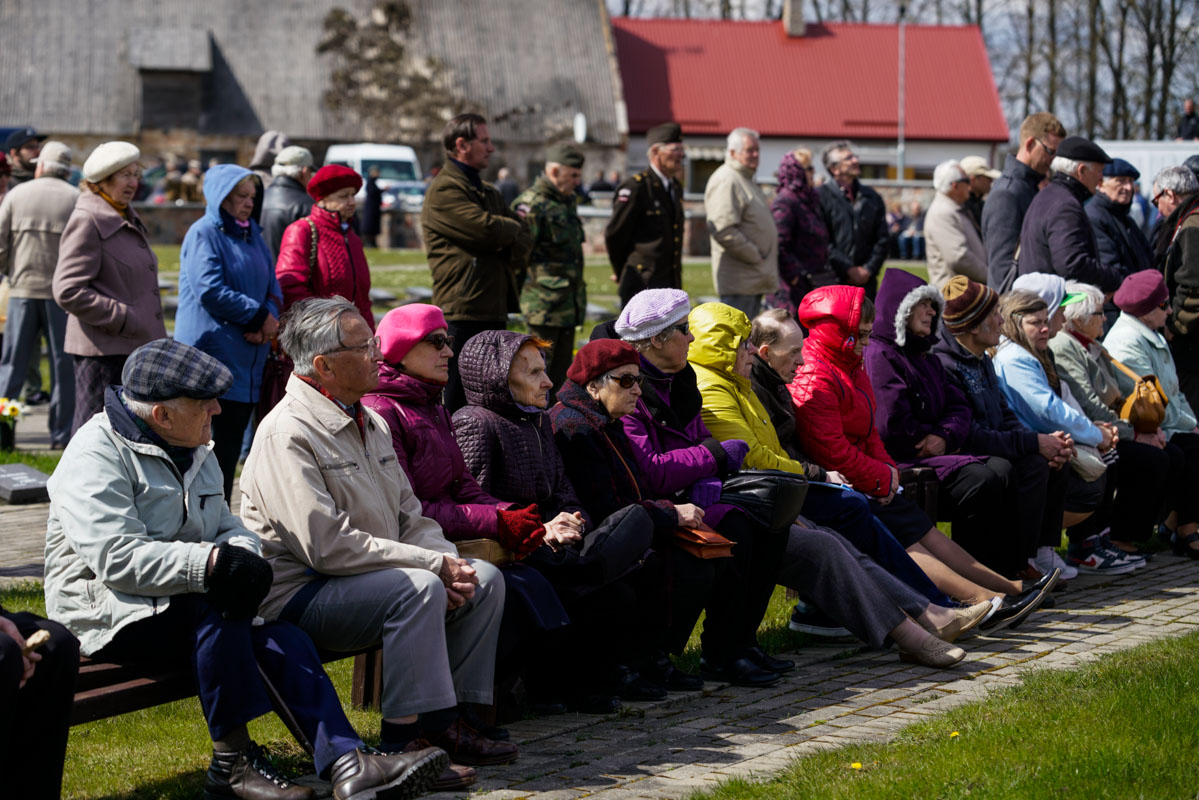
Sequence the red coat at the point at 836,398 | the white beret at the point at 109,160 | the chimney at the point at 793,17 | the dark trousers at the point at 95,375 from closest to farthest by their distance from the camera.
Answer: the red coat at the point at 836,398 → the white beret at the point at 109,160 → the dark trousers at the point at 95,375 → the chimney at the point at 793,17

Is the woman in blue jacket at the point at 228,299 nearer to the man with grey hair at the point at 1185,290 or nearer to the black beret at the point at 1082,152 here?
the black beret at the point at 1082,152

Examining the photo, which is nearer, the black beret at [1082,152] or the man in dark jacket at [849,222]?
the black beret at [1082,152]

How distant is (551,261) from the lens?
10.4 meters

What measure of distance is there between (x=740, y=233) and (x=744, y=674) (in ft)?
18.9

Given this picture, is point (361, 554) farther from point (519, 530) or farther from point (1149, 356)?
point (1149, 356)

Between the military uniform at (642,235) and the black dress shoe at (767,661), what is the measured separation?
4.96 m

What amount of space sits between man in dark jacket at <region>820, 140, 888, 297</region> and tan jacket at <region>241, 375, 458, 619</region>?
24.9 feet

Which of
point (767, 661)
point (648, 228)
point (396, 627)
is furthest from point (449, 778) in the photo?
point (648, 228)

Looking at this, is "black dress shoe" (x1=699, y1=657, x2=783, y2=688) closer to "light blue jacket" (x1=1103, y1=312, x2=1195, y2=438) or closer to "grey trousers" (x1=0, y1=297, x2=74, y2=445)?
"light blue jacket" (x1=1103, y1=312, x2=1195, y2=438)

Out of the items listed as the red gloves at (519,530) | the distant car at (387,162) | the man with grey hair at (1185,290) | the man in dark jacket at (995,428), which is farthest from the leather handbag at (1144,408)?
the distant car at (387,162)

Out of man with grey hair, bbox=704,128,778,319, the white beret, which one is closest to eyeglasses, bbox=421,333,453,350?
the white beret

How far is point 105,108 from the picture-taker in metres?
48.4

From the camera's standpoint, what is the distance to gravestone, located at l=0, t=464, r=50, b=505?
9297mm

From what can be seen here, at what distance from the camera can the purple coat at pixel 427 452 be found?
17.6ft
